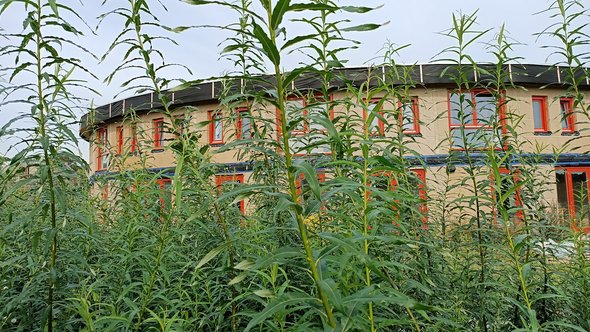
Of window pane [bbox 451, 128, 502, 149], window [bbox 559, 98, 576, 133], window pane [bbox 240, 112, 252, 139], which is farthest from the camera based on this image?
window [bbox 559, 98, 576, 133]

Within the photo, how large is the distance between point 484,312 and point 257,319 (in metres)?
1.57

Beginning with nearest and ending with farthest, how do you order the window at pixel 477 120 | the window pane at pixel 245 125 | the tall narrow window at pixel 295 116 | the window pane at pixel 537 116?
the tall narrow window at pixel 295 116
the window pane at pixel 245 125
the window at pixel 477 120
the window pane at pixel 537 116

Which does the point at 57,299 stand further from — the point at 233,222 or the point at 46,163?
the point at 233,222

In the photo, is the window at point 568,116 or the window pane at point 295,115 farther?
the window at point 568,116

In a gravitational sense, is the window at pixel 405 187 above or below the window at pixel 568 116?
below

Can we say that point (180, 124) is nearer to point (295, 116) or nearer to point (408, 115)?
point (295, 116)

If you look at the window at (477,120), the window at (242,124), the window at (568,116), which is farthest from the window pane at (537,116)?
the window at (242,124)

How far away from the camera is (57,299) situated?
2.35 metres

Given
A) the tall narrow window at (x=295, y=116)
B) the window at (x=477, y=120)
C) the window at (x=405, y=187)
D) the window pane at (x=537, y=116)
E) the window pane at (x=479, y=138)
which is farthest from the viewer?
the window pane at (x=537, y=116)

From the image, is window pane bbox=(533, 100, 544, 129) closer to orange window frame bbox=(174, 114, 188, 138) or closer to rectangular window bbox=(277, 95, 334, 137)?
rectangular window bbox=(277, 95, 334, 137)

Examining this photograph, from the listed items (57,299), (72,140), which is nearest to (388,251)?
(72,140)

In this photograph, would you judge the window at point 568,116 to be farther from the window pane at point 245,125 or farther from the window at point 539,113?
the window pane at point 245,125

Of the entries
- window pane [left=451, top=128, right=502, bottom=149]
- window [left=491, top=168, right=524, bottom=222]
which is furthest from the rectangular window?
window pane [left=451, top=128, right=502, bottom=149]

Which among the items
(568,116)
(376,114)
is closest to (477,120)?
(568,116)
